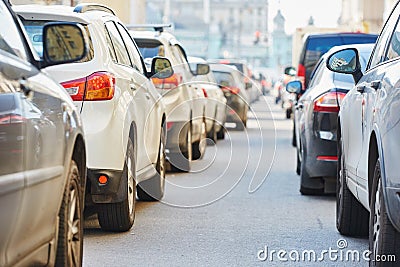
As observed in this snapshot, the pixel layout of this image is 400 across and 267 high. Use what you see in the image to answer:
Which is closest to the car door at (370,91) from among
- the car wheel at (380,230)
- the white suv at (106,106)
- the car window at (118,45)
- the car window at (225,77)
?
the car wheel at (380,230)

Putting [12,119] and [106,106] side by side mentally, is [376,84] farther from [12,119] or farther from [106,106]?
[12,119]

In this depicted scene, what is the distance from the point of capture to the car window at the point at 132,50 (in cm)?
1029

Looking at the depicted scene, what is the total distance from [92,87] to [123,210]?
1064 mm

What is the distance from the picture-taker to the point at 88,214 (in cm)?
1026

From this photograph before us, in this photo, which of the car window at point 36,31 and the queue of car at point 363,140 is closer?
the queue of car at point 363,140

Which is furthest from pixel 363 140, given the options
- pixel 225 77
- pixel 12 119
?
pixel 225 77

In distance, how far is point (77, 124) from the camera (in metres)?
6.30

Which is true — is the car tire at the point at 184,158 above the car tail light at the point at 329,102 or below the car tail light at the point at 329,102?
below

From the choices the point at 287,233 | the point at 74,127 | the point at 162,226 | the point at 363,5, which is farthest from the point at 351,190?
the point at 363,5

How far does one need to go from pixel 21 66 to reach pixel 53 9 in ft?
12.0

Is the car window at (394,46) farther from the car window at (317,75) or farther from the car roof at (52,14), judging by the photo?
the car window at (317,75)

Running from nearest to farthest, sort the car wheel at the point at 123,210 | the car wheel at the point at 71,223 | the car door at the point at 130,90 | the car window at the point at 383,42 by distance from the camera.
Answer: the car wheel at the point at 71,223 < the car window at the point at 383,42 < the car wheel at the point at 123,210 < the car door at the point at 130,90

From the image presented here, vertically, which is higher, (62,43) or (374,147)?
(62,43)

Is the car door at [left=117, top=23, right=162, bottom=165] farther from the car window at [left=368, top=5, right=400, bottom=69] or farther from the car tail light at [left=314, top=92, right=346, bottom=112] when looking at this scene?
the car window at [left=368, top=5, right=400, bottom=69]
